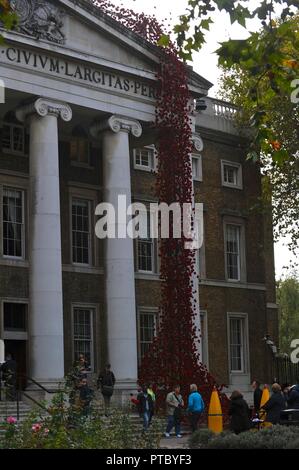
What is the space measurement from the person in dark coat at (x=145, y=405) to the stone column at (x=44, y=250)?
265 centimetres

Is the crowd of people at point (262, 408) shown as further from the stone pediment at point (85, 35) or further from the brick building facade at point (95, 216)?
the stone pediment at point (85, 35)

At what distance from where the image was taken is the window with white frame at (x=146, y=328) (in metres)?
37.5

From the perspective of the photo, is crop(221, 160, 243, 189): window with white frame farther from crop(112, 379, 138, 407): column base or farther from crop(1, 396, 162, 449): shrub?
crop(1, 396, 162, 449): shrub

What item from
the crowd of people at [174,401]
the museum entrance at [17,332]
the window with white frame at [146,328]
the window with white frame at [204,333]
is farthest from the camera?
the window with white frame at [204,333]

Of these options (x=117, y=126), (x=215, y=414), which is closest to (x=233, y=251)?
(x=117, y=126)

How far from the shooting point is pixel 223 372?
4081cm

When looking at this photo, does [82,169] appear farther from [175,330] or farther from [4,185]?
[175,330]

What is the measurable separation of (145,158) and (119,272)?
8.84 metres

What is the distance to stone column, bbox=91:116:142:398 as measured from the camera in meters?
31.5

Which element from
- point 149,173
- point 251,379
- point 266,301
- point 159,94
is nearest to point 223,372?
point 251,379

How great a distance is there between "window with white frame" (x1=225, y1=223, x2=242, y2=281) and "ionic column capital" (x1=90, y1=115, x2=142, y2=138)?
34.1ft

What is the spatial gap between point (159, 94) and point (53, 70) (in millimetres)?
4556

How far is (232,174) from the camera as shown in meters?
44.0

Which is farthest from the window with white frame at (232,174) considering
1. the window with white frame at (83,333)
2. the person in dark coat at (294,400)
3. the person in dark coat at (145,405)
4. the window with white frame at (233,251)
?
the person in dark coat at (294,400)
